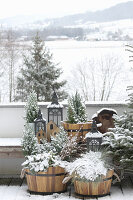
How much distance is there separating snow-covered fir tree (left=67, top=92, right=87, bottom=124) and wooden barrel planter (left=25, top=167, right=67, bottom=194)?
2.11ft

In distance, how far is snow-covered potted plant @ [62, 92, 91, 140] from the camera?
13.8ft

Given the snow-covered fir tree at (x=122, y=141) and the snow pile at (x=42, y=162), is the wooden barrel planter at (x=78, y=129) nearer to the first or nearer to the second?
the snow-covered fir tree at (x=122, y=141)

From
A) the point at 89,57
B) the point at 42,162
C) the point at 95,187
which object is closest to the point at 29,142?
the point at 42,162

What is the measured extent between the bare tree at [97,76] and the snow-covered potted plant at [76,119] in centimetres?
1384

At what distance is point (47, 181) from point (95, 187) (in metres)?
0.48

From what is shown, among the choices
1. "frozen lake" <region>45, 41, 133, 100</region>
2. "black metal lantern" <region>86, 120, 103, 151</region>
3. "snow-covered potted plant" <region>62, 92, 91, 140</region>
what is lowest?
"black metal lantern" <region>86, 120, 103, 151</region>

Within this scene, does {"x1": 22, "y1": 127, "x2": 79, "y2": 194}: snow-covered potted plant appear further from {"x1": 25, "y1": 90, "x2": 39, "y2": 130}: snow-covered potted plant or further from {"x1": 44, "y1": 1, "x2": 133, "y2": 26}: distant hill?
{"x1": 44, "y1": 1, "x2": 133, "y2": 26}: distant hill

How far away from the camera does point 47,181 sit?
3.83 meters

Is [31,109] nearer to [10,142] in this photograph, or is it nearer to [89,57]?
[10,142]

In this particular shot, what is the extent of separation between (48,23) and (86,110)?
39.9ft

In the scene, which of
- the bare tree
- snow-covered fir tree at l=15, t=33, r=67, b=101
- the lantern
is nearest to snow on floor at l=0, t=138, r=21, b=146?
the lantern

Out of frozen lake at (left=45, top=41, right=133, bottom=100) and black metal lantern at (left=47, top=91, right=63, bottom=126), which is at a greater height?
frozen lake at (left=45, top=41, right=133, bottom=100)

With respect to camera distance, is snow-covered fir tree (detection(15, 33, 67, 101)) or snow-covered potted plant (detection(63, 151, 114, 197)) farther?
snow-covered fir tree (detection(15, 33, 67, 101))

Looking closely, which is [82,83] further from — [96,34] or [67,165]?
[67,165]
